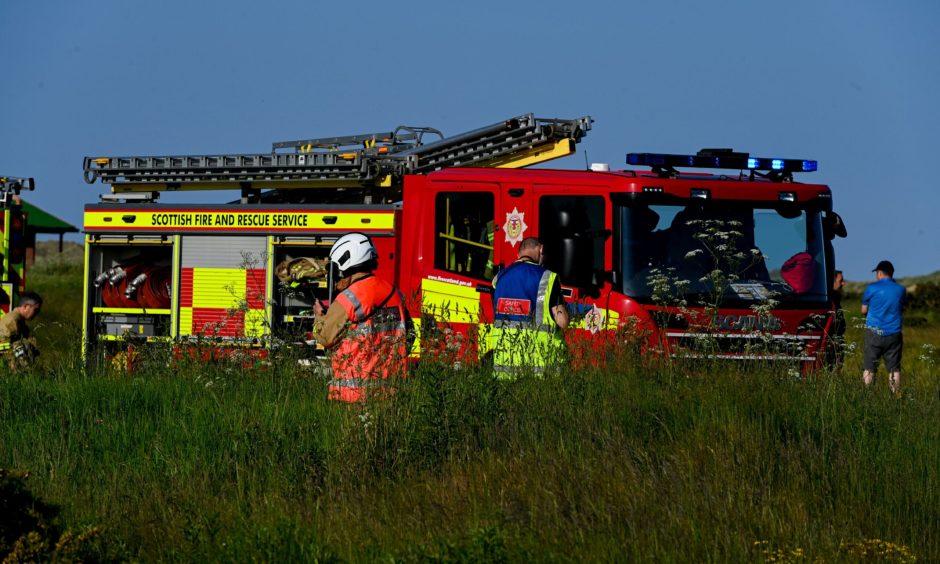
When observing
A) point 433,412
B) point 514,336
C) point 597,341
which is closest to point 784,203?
point 597,341

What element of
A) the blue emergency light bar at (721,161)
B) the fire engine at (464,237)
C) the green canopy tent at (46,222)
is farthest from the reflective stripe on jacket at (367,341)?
the green canopy tent at (46,222)

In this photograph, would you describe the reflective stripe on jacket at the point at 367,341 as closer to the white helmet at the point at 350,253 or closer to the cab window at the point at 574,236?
the white helmet at the point at 350,253

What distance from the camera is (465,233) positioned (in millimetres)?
11781

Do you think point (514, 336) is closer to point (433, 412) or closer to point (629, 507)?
point (433, 412)

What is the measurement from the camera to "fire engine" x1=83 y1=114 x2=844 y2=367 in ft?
35.1

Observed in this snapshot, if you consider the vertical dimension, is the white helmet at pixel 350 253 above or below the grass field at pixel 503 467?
above

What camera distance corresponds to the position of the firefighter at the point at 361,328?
7.86 m

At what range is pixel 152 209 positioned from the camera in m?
14.5

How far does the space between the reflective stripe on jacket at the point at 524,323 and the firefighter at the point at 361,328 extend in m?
0.84

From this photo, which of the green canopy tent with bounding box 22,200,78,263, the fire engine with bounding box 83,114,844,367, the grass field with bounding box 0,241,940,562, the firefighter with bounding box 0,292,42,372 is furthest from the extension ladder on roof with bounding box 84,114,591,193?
the green canopy tent with bounding box 22,200,78,263

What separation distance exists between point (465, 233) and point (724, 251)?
244 centimetres

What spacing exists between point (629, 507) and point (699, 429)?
4.57 ft

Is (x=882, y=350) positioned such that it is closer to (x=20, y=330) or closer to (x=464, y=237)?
(x=464, y=237)

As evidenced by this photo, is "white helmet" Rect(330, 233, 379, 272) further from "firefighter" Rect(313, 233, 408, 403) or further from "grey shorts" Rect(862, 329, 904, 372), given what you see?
"grey shorts" Rect(862, 329, 904, 372)
